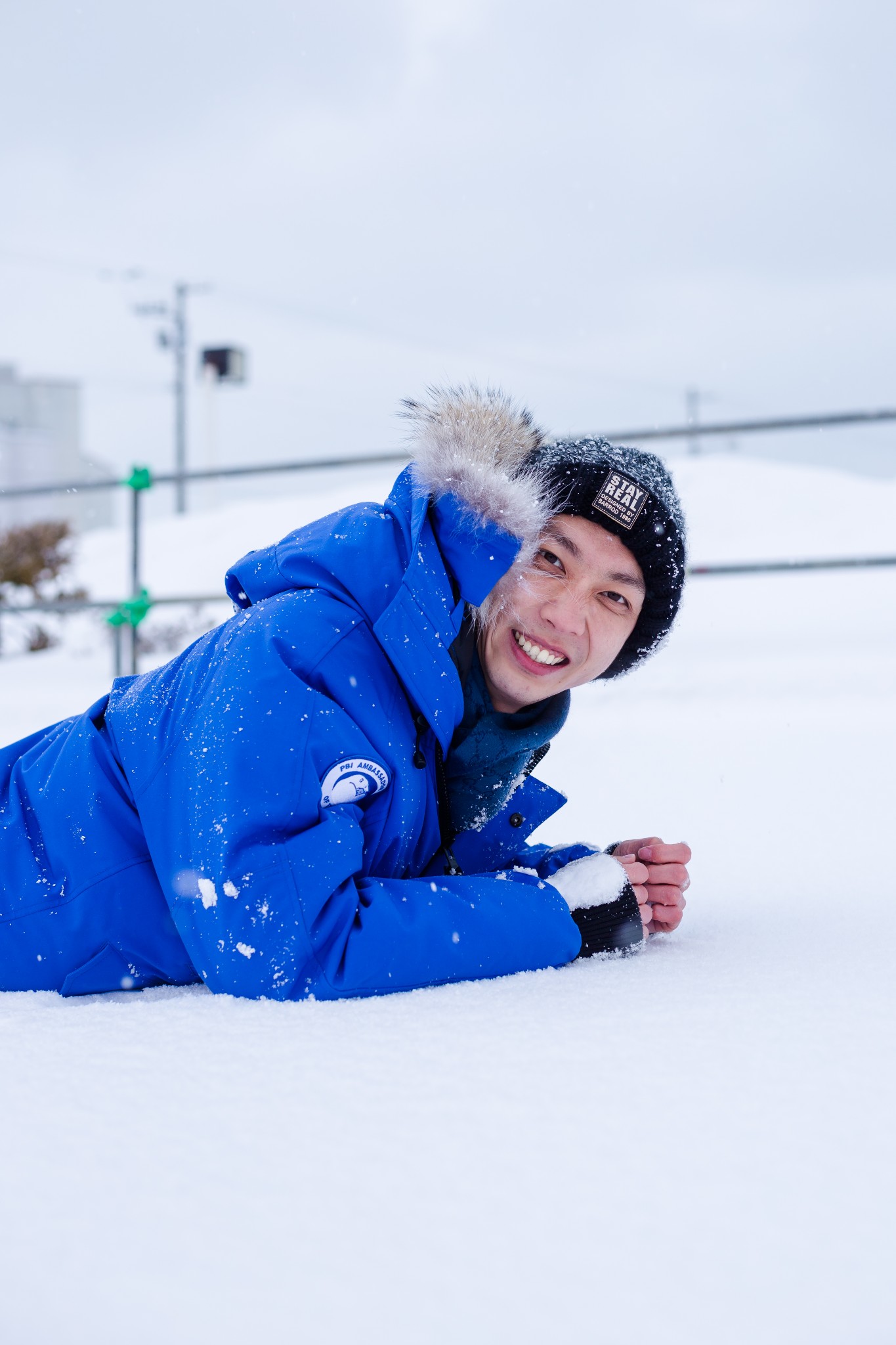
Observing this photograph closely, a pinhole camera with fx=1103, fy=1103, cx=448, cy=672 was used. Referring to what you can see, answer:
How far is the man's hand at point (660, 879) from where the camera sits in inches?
60.9

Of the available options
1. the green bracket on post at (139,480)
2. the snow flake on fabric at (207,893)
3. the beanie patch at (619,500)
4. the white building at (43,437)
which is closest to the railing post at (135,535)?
the green bracket on post at (139,480)

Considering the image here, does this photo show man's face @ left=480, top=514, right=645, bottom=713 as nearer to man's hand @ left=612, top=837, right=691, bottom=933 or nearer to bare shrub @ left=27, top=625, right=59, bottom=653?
man's hand @ left=612, top=837, right=691, bottom=933

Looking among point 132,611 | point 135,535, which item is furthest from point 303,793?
point 135,535

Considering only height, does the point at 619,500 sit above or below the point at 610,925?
above

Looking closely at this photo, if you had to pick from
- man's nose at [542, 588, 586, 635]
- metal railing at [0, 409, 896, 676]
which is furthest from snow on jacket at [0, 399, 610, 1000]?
metal railing at [0, 409, 896, 676]

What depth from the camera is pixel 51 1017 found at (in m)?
1.26

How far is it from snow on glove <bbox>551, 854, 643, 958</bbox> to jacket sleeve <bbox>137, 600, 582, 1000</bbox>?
15 cm

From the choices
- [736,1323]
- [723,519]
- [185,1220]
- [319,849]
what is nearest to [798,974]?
[319,849]

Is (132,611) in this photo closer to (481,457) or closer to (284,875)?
(481,457)

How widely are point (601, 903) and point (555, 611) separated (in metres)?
0.40

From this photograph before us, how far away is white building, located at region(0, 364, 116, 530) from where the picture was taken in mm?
27234

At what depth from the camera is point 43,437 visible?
2842 cm

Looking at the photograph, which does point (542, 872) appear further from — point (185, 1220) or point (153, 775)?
point (185, 1220)

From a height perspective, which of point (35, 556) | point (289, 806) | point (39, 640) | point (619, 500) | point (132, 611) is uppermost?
point (619, 500)
